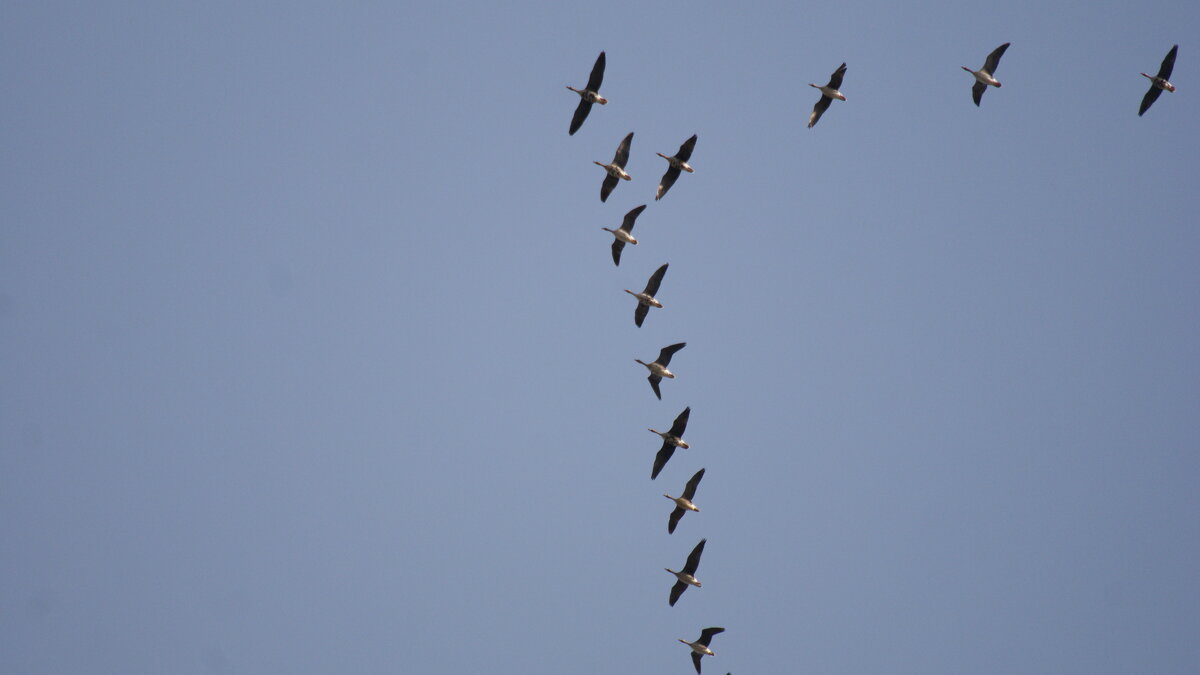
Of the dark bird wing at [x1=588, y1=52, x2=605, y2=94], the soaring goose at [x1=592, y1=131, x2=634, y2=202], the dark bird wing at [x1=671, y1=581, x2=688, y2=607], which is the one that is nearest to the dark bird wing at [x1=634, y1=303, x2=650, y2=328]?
the soaring goose at [x1=592, y1=131, x2=634, y2=202]

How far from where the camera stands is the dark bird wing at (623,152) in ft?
172

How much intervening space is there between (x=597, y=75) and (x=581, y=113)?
193cm

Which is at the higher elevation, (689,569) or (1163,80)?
(1163,80)

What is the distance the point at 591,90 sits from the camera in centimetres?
5156

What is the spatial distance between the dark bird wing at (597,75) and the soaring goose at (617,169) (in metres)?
2.34

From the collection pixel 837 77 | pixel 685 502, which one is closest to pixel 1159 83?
pixel 837 77

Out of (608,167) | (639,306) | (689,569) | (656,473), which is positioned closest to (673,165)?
(608,167)

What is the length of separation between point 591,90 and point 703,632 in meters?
21.9

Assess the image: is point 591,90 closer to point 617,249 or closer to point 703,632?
point 617,249

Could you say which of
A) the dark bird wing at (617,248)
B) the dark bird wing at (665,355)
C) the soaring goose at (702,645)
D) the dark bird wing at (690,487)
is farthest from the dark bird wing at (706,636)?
the dark bird wing at (617,248)

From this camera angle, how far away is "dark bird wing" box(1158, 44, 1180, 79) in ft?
166

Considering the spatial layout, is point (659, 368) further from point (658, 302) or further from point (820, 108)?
point (820, 108)

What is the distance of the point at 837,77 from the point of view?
53406 mm

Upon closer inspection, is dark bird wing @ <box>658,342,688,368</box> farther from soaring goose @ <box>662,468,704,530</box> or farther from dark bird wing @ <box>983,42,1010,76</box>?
dark bird wing @ <box>983,42,1010,76</box>
